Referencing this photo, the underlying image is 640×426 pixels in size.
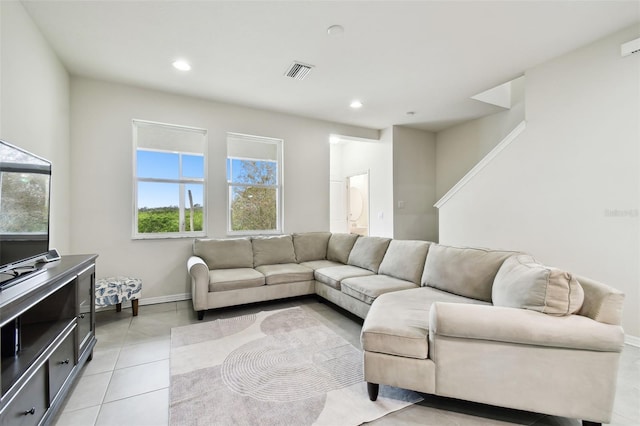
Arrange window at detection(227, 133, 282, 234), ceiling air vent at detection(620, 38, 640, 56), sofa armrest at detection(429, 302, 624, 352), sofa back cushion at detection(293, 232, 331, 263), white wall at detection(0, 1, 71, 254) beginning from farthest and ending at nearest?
window at detection(227, 133, 282, 234)
sofa back cushion at detection(293, 232, 331, 263)
ceiling air vent at detection(620, 38, 640, 56)
white wall at detection(0, 1, 71, 254)
sofa armrest at detection(429, 302, 624, 352)

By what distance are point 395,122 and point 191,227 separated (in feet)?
12.7

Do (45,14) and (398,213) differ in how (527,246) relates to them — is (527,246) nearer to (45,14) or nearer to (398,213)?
(398,213)

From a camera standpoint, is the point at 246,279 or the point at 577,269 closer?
the point at 577,269

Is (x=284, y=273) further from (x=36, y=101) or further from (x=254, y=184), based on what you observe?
(x=36, y=101)

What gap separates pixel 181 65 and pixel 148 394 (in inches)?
120

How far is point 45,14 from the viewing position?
2.25m

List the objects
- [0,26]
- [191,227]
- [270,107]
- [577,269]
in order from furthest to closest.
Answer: [270,107]
[191,227]
[577,269]
[0,26]

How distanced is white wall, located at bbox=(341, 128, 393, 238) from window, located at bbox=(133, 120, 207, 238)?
10.7 ft

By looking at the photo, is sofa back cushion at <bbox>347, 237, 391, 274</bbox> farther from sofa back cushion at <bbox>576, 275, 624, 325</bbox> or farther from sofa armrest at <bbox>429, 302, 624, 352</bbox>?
sofa back cushion at <bbox>576, 275, 624, 325</bbox>

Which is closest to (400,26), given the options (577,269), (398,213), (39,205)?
(577,269)

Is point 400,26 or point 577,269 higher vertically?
point 400,26

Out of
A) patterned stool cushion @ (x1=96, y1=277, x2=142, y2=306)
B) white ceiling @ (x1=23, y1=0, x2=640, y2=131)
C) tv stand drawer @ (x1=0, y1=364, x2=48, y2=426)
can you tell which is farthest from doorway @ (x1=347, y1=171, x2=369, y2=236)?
tv stand drawer @ (x1=0, y1=364, x2=48, y2=426)

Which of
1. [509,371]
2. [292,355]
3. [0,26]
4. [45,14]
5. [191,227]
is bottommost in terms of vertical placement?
[292,355]

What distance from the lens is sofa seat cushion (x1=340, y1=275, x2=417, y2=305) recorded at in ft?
8.72
